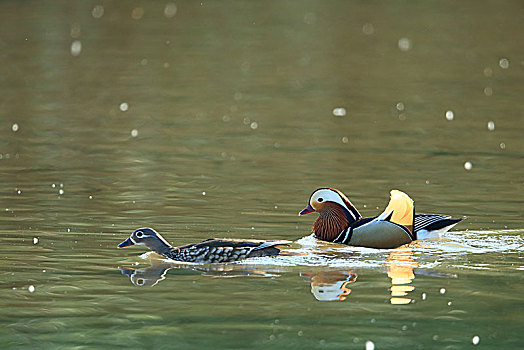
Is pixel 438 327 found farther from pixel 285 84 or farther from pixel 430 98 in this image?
pixel 285 84

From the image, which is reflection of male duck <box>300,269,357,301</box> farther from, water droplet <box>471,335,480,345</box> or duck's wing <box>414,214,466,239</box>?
duck's wing <box>414,214,466,239</box>

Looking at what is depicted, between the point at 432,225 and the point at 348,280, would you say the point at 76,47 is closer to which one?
the point at 432,225

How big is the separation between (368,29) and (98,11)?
10.6 metres

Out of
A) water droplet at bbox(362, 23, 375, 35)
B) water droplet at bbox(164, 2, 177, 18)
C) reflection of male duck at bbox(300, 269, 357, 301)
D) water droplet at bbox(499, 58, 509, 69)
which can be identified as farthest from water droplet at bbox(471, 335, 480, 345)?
water droplet at bbox(164, 2, 177, 18)

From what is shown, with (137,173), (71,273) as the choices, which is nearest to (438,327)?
(71,273)

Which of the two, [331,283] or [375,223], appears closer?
[331,283]

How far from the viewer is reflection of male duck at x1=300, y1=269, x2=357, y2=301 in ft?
32.0

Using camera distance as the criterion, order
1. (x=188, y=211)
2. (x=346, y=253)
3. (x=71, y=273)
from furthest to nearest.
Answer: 1. (x=188, y=211)
2. (x=346, y=253)
3. (x=71, y=273)

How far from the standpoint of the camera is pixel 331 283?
33.4 ft

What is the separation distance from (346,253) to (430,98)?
1235 centimetres

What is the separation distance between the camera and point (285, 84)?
2566 centimetres

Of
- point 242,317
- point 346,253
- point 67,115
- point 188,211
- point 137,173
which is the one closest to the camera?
point 242,317

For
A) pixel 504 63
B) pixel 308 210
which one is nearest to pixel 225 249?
pixel 308 210

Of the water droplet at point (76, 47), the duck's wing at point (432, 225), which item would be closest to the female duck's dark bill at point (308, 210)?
the duck's wing at point (432, 225)
